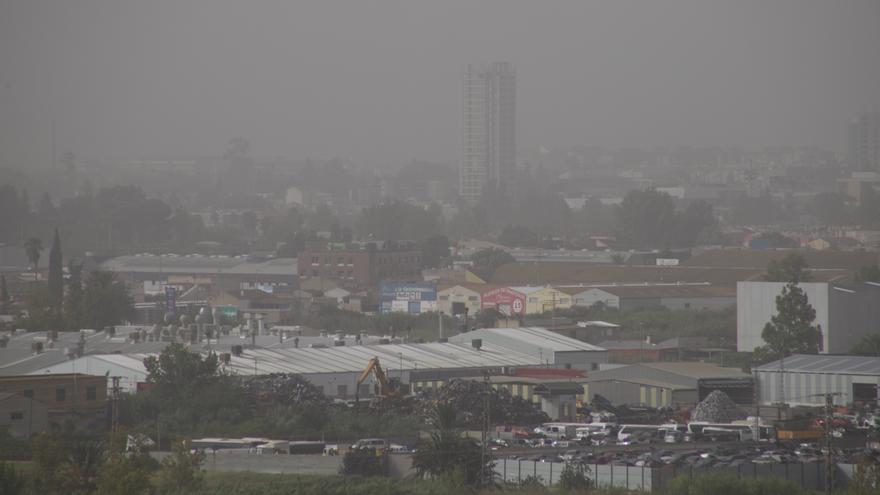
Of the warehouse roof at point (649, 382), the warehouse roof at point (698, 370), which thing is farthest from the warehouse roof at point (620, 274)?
the warehouse roof at point (649, 382)

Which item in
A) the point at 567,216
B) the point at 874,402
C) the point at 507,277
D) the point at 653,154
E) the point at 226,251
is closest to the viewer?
the point at 874,402

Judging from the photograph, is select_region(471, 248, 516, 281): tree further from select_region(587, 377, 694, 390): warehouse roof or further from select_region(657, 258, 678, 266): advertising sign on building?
select_region(587, 377, 694, 390): warehouse roof

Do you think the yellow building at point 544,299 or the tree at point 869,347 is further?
the yellow building at point 544,299

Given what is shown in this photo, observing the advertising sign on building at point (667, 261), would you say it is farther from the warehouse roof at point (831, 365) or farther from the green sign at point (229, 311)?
the warehouse roof at point (831, 365)

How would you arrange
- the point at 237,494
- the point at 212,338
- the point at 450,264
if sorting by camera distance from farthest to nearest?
the point at 450,264 → the point at 212,338 → the point at 237,494

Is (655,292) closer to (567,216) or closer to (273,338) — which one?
(273,338)

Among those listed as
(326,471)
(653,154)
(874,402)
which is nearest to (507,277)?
(874,402)
